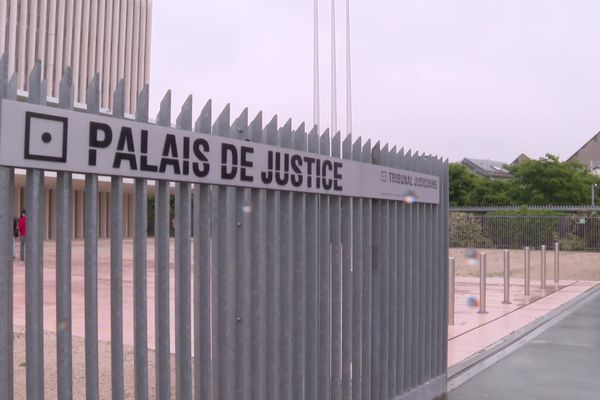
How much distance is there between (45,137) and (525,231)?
32.3 metres

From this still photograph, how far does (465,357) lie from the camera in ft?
26.5

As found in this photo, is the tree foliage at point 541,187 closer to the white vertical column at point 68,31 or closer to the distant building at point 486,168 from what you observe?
the distant building at point 486,168

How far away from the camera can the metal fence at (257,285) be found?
3.01 metres

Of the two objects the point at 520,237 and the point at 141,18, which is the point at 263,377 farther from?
the point at 141,18

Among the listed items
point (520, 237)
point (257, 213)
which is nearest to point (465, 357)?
point (257, 213)

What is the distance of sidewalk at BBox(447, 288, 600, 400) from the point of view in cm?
639

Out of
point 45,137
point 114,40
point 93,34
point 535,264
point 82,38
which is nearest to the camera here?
point 45,137

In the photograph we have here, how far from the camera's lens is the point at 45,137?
290 centimetres

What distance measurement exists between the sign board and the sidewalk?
273cm

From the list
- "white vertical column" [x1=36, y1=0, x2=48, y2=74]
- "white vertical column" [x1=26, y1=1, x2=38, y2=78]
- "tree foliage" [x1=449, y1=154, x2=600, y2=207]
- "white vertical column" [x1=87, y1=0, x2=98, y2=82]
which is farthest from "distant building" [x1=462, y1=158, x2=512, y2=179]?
"white vertical column" [x1=26, y1=1, x2=38, y2=78]

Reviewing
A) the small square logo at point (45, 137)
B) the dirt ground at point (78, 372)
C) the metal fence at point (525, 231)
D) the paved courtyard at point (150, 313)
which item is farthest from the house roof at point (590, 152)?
the small square logo at point (45, 137)

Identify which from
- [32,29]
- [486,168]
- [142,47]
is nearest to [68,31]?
[32,29]

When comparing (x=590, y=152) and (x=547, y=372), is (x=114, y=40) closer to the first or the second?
(x=547, y=372)

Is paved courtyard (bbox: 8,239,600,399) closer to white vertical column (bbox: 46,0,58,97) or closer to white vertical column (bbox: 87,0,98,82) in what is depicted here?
white vertical column (bbox: 46,0,58,97)
